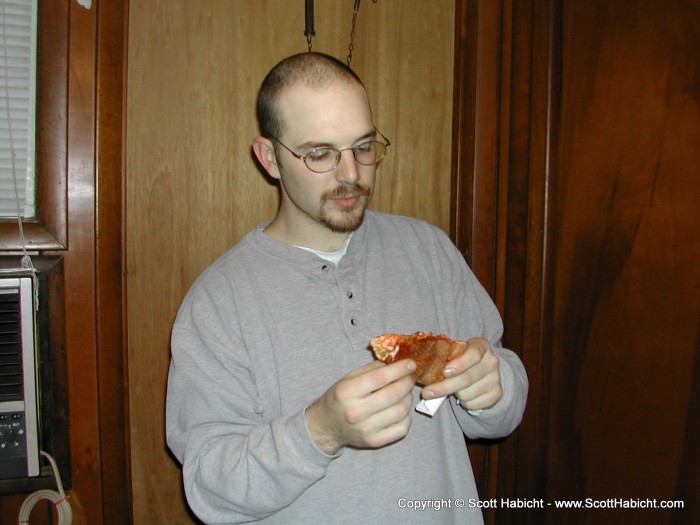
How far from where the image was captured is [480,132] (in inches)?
67.7

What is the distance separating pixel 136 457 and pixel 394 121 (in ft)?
4.82

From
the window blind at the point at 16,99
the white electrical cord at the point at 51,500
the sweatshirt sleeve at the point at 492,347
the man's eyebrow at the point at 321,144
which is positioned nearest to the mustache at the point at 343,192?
the man's eyebrow at the point at 321,144

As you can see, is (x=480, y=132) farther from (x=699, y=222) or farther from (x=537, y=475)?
(x=537, y=475)

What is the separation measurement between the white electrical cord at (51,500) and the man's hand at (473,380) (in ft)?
3.90

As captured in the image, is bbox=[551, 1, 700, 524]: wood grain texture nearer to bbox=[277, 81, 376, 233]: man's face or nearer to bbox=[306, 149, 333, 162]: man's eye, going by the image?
bbox=[277, 81, 376, 233]: man's face

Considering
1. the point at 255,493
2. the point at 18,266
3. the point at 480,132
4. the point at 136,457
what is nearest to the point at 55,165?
the point at 18,266

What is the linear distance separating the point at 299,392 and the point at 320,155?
24.1 inches

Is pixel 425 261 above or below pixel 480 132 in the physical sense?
below

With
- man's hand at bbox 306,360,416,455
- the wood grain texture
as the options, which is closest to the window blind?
man's hand at bbox 306,360,416,455

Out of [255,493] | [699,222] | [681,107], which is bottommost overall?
[255,493]

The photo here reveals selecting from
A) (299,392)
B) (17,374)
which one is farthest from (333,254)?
(17,374)

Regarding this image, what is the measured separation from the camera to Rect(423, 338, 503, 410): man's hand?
100cm

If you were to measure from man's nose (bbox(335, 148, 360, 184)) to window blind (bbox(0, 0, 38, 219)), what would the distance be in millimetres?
930

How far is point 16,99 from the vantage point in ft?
4.54
